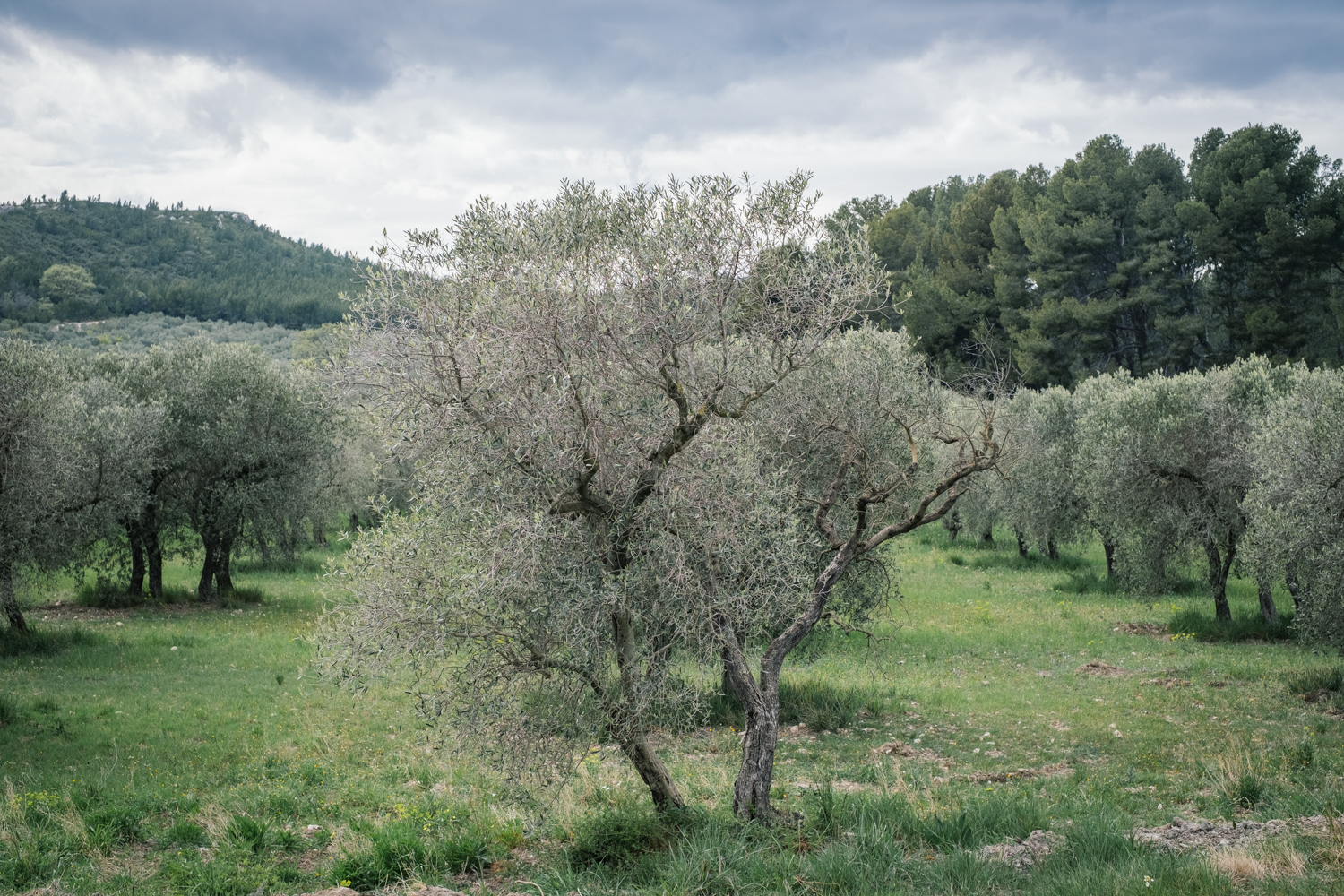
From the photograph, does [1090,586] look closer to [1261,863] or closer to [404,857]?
[1261,863]

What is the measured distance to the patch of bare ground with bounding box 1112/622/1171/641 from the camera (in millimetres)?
25188

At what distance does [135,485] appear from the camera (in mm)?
25719

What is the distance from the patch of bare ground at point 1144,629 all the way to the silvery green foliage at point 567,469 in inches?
823

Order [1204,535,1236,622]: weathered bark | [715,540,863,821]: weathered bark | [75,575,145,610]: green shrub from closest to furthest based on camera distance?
[715,540,863,821]: weathered bark → [1204,535,1236,622]: weathered bark → [75,575,145,610]: green shrub

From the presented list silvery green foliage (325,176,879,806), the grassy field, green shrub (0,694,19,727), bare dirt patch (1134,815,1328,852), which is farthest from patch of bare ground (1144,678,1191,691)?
green shrub (0,694,19,727)

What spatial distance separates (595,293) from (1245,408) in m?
25.7

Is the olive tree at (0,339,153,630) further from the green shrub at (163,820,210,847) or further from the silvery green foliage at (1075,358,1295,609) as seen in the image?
the silvery green foliage at (1075,358,1295,609)

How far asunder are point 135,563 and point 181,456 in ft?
15.5

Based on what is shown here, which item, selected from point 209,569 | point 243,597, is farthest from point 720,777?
point 209,569

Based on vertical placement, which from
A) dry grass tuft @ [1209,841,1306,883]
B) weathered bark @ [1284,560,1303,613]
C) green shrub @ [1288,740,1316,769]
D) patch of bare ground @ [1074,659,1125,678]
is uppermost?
weathered bark @ [1284,560,1303,613]

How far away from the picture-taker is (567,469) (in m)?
8.60

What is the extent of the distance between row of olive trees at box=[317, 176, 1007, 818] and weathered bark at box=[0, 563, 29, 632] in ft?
52.5

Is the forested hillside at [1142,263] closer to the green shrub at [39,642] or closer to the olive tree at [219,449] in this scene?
the olive tree at [219,449]

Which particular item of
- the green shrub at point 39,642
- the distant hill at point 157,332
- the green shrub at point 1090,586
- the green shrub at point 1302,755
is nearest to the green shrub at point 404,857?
the green shrub at point 1302,755
